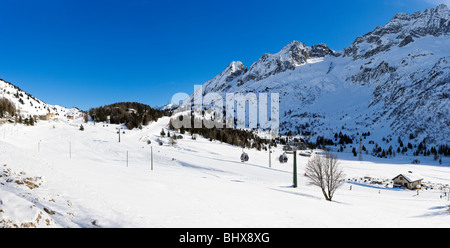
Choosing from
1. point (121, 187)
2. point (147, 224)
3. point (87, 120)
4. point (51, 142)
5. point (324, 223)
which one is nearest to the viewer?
point (147, 224)

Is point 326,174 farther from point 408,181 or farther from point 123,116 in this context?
point 123,116

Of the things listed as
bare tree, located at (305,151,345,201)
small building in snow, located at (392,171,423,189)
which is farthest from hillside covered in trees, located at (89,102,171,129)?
small building in snow, located at (392,171,423,189)

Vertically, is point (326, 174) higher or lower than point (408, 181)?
higher

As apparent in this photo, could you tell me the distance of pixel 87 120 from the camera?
125 meters

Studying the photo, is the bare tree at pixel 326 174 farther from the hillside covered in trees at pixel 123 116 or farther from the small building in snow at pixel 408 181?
the hillside covered in trees at pixel 123 116

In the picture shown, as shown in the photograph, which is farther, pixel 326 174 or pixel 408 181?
pixel 408 181

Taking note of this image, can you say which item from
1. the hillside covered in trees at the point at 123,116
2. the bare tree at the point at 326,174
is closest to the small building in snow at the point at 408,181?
the bare tree at the point at 326,174

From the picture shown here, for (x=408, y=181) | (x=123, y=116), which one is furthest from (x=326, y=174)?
(x=123, y=116)

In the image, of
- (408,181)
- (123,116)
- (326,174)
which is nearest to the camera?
(326,174)

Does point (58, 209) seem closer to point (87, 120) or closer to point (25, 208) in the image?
point (25, 208)

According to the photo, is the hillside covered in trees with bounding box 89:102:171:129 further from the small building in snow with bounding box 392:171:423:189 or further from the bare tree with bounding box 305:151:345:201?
the small building in snow with bounding box 392:171:423:189
